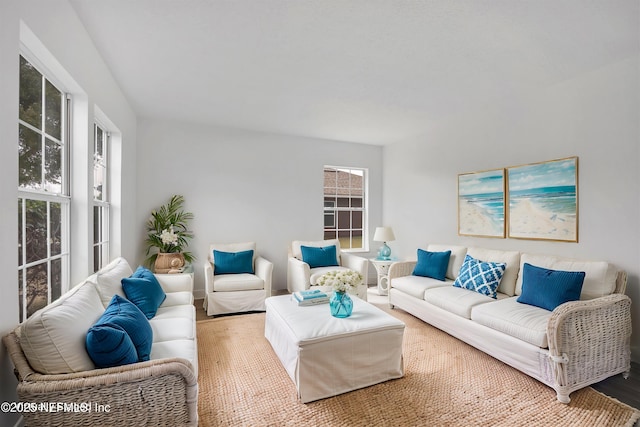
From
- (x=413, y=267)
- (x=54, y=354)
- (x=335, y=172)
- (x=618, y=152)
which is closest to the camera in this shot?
(x=54, y=354)

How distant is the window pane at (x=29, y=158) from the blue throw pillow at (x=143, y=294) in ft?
3.23

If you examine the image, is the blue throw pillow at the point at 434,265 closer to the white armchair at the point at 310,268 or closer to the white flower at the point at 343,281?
the white armchair at the point at 310,268

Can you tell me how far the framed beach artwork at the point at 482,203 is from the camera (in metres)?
3.72

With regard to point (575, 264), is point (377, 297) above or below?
below

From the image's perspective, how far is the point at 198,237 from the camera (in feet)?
15.4

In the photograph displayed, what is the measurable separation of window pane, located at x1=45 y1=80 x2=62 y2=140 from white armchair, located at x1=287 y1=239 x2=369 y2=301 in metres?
2.96

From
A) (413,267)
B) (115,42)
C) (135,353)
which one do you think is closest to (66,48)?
(115,42)

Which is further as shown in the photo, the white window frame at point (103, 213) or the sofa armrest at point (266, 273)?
the sofa armrest at point (266, 273)

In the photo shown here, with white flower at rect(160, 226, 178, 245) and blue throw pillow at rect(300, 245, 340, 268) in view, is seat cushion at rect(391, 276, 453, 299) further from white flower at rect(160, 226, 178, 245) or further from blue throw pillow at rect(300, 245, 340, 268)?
white flower at rect(160, 226, 178, 245)

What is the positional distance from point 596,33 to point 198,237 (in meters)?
4.88

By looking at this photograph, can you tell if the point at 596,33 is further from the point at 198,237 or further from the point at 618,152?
the point at 198,237

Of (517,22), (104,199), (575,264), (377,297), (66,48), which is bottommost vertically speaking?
(377,297)

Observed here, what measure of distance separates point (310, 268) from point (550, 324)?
118 inches

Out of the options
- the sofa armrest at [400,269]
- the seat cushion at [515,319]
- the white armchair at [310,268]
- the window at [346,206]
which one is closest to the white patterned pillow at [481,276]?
the seat cushion at [515,319]
